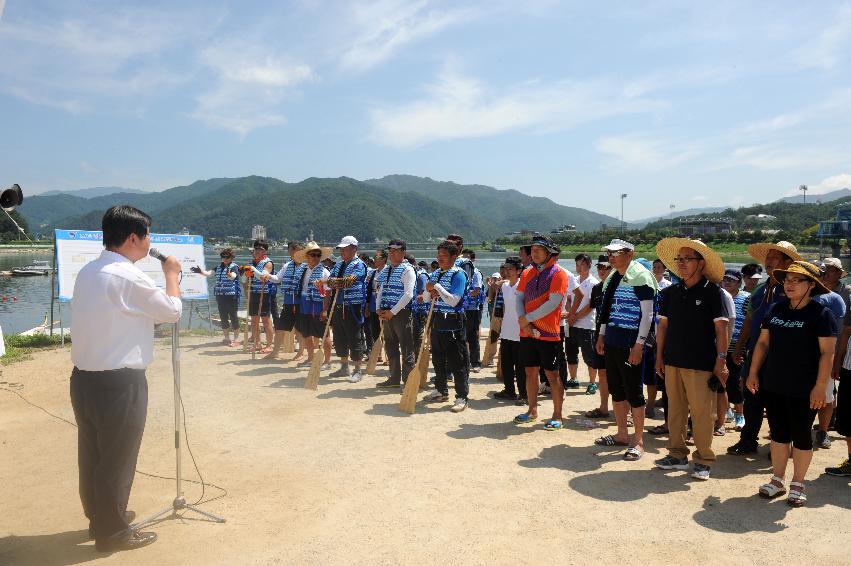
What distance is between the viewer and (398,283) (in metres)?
6.96

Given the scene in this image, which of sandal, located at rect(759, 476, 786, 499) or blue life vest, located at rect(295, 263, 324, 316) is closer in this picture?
sandal, located at rect(759, 476, 786, 499)

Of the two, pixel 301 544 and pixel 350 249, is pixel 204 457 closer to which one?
pixel 301 544

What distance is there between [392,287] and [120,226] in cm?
417

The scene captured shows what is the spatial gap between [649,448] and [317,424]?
342 cm

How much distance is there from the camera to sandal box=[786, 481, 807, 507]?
3.79 meters

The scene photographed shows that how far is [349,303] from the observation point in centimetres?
776

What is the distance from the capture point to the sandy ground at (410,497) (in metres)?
3.14

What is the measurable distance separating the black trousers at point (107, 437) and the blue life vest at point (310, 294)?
5143 millimetres

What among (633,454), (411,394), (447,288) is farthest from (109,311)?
(633,454)

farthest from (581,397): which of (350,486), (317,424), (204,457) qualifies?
(204,457)

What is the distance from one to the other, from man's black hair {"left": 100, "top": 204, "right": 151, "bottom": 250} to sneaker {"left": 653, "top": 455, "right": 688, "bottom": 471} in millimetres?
4419

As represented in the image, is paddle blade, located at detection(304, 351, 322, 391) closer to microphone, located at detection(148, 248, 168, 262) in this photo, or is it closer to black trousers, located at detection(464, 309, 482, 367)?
black trousers, located at detection(464, 309, 482, 367)

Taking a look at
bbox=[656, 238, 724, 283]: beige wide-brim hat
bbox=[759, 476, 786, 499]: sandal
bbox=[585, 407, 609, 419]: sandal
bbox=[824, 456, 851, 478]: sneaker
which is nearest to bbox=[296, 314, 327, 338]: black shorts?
bbox=[585, 407, 609, 419]: sandal

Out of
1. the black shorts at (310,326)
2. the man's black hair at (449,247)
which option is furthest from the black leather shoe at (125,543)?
the black shorts at (310,326)
